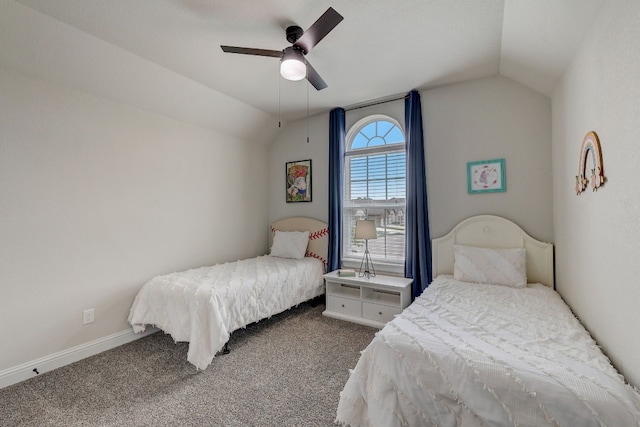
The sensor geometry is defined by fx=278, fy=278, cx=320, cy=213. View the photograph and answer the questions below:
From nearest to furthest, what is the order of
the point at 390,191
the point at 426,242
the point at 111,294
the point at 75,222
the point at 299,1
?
the point at 299,1 → the point at 75,222 → the point at 111,294 → the point at 426,242 → the point at 390,191

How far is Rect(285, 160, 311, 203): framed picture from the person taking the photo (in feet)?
13.7

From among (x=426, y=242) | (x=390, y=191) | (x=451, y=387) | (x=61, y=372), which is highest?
(x=390, y=191)

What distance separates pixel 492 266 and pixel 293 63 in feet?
8.19

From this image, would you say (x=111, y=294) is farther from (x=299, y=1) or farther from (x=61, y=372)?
(x=299, y=1)

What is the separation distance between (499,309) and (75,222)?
3501 mm

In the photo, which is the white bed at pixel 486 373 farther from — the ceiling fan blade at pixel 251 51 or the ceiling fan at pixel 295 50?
the ceiling fan blade at pixel 251 51

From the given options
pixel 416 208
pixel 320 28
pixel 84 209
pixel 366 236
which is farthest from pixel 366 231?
pixel 84 209

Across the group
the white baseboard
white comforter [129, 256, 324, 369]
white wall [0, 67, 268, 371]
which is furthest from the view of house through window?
the white baseboard

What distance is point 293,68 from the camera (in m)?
A: 2.01

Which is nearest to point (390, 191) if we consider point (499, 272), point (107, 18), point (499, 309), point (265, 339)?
point (499, 272)

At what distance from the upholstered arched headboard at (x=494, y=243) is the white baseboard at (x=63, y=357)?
326 centimetres

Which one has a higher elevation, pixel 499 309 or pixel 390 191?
pixel 390 191

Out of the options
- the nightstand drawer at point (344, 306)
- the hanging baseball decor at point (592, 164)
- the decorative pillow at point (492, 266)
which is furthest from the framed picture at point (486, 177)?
the nightstand drawer at point (344, 306)

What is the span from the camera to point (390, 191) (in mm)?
3619
